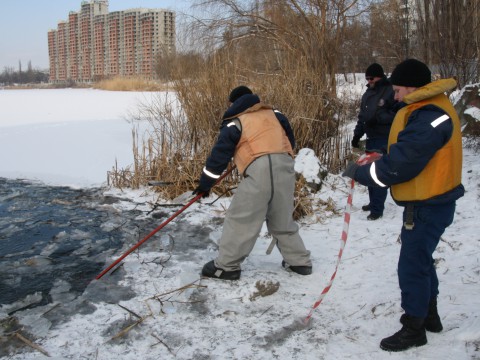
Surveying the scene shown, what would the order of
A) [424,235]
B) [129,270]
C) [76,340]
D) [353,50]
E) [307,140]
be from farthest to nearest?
[353,50]
[307,140]
[129,270]
[76,340]
[424,235]

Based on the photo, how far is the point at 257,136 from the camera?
3566mm

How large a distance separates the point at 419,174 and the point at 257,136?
4.60 ft

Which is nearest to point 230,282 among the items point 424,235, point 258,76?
point 424,235

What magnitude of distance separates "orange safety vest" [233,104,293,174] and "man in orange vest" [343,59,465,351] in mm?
976

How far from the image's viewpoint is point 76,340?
2.93 meters

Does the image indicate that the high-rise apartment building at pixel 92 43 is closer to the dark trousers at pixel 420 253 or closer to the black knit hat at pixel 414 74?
the black knit hat at pixel 414 74

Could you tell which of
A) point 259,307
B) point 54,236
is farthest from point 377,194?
point 54,236

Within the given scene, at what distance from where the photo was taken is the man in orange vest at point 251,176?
357 cm

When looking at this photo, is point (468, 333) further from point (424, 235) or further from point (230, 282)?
point (230, 282)

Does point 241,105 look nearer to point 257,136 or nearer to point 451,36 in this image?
point 257,136

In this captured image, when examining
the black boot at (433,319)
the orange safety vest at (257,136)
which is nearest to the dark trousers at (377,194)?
the orange safety vest at (257,136)

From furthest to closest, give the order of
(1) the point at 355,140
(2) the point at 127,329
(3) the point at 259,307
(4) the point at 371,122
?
(1) the point at 355,140 → (4) the point at 371,122 → (3) the point at 259,307 → (2) the point at 127,329

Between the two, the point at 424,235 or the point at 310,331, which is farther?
the point at 310,331

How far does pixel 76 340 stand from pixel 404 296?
212 cm
